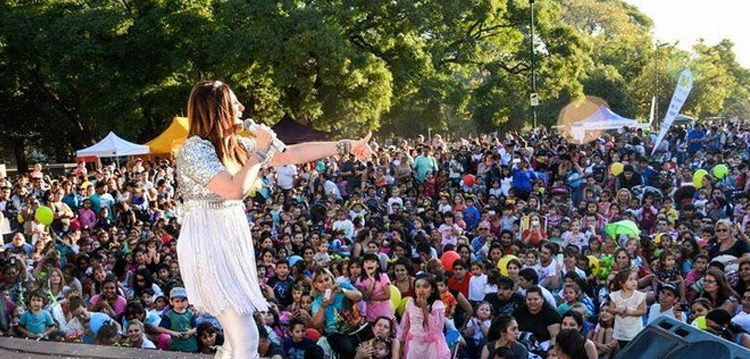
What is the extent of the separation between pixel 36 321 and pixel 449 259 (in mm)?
4017

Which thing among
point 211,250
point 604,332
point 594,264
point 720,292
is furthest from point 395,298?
point 211,250

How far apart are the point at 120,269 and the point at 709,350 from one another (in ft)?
24.4

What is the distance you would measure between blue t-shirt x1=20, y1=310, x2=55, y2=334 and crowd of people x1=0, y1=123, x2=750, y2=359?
0.01 m

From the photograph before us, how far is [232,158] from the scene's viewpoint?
9.76 feet

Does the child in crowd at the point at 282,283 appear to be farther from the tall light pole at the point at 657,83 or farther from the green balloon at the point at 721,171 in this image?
the tall light pole at the point at 657,83

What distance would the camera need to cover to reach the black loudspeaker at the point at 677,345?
2.63 metres

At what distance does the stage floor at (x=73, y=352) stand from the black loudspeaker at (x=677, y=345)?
2582 mm

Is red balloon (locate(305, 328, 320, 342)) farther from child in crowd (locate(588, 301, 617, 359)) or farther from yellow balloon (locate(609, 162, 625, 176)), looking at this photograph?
yellow balloon (locate(609, 162, 625, 176))

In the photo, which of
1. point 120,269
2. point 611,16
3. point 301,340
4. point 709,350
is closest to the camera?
point 709,350

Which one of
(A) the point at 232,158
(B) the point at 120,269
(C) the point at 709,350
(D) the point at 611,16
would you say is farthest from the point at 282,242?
(D) the point at 611,16

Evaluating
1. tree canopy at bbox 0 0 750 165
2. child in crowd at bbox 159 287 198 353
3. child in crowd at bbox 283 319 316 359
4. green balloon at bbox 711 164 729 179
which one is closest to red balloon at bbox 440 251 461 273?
child in crowd at bbox 283 319 316 359

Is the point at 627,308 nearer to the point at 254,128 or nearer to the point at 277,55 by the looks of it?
the point at 254,128

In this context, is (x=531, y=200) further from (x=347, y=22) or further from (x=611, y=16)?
(x=611, y=16)

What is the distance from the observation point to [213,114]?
2916 millimetres
